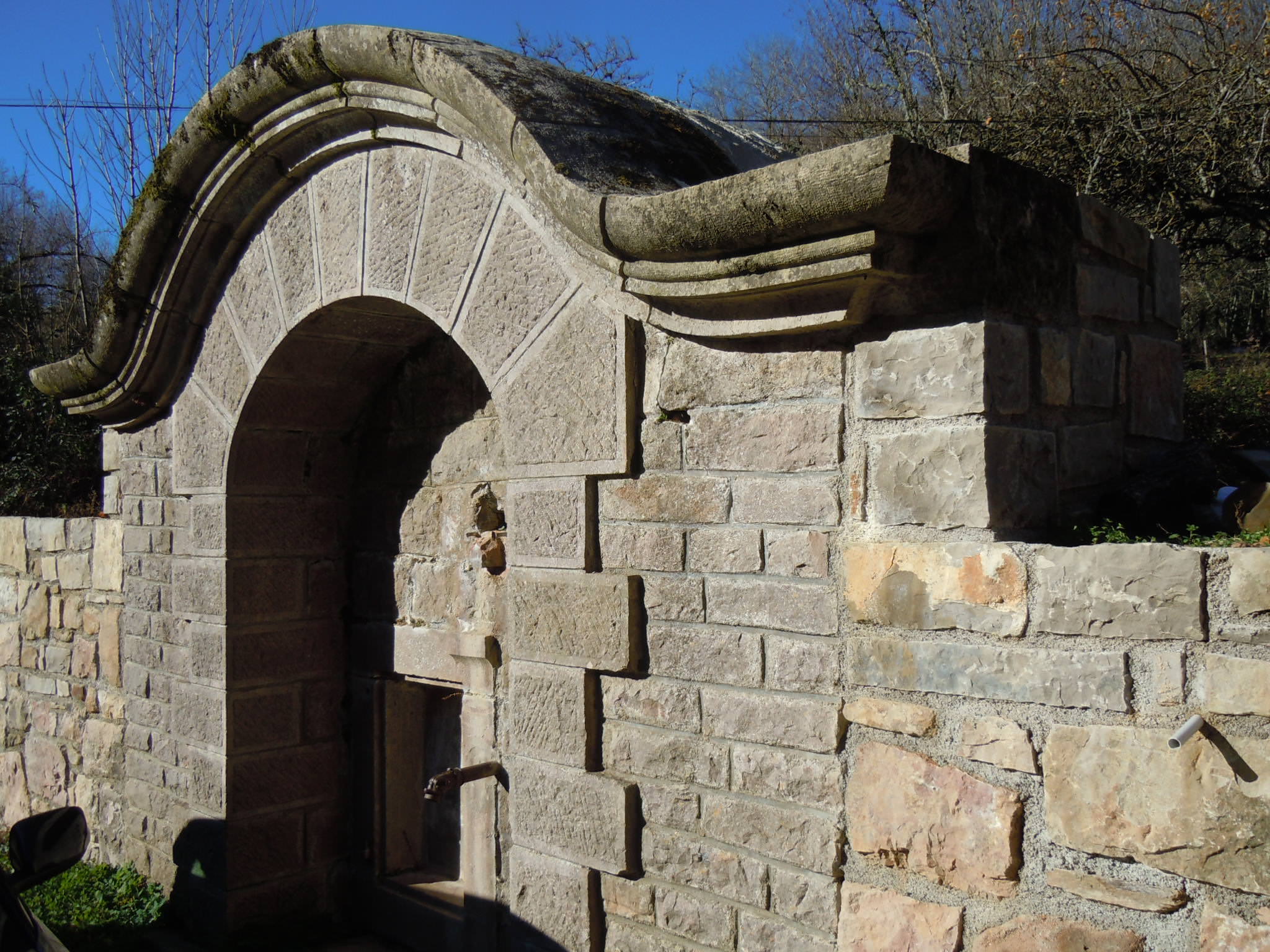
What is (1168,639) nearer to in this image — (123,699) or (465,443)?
(465,443)

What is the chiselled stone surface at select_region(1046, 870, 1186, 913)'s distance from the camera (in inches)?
75.5

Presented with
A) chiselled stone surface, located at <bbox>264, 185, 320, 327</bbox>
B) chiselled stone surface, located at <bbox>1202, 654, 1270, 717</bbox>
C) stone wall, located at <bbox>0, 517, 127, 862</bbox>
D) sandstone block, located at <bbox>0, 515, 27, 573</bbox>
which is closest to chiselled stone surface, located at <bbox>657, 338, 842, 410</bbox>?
chiselled stone surface, located at <bbox>1202, 654, 1270, 717</bbox>

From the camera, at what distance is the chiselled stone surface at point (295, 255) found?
3746 mm

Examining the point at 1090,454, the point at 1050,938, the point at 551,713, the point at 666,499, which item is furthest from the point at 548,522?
the point at 1050,938

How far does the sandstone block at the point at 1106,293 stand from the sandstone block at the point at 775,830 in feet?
4.52

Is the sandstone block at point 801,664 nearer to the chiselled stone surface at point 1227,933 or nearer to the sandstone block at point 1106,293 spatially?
the chiselled stone surface at point 1227,933

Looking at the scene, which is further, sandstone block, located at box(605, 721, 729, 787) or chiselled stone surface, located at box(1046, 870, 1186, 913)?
sandstone block, located at box(605, 721, 729, 787)

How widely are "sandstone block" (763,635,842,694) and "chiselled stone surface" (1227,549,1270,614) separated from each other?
81 cm

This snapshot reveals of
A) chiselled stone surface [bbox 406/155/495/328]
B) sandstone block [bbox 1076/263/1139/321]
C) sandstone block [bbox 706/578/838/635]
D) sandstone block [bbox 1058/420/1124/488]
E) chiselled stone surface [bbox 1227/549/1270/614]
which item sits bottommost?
sandstone block [bbox 706/578/838/635]

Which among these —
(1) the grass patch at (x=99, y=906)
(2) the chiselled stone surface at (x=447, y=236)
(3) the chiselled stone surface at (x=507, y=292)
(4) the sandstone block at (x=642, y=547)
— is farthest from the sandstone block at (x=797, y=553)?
(1) the grass patch at (x=99, y=906)

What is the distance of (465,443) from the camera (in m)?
3.91

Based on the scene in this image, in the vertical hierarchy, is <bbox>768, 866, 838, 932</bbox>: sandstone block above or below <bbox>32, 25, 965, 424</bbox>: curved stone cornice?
below

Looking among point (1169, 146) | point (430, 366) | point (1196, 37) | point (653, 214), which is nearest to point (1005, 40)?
point (1196, 37)

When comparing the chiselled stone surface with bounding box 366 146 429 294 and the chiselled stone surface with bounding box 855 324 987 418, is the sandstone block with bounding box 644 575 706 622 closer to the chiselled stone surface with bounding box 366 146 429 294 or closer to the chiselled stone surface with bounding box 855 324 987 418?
the chiselled stone surface with bounding box 855 324 987 418
